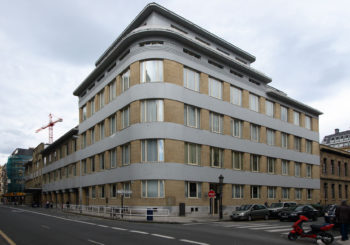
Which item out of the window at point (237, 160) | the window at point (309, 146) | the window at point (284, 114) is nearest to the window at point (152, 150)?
the window at point (237, 160)

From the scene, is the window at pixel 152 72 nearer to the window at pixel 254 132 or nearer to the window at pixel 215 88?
the window at pixel 215 88

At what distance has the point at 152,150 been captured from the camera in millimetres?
35344

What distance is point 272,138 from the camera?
166 ft

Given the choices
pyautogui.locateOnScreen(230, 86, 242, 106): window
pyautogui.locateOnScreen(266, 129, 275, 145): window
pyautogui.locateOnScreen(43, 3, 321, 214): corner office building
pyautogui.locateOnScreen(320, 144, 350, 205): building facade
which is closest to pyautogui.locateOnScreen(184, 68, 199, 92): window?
pyautogui.locateOnScreen(43, 3, 321, 214): corner office building

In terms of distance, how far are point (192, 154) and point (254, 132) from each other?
13.1 metres

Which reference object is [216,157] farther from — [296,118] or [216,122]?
[296,118]

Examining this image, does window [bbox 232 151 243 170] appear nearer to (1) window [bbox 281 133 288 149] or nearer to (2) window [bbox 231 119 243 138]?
(2) window [bbox 231 119 243 138]

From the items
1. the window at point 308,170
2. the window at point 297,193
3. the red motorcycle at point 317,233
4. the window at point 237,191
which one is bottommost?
the window at point 297,193

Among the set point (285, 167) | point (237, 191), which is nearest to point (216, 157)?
point (237, 191)

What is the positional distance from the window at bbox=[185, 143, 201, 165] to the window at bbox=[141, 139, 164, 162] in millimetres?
3036

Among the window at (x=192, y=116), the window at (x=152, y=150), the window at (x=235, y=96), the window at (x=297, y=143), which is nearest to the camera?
the window at (x=152, y=150)

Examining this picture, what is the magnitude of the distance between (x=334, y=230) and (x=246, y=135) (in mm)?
Answer: 24787

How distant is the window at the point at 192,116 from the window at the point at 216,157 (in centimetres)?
357

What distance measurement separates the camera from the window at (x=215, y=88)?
41188 millimetres
